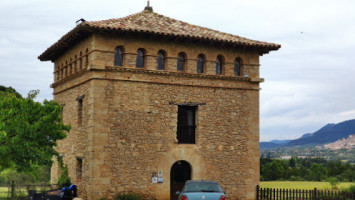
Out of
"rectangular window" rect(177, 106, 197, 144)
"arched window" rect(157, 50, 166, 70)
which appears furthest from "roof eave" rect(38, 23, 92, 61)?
"rectangular window" rect(177, 106, 197, 144)

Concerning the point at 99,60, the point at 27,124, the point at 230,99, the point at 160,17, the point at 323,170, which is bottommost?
the point at 323,170

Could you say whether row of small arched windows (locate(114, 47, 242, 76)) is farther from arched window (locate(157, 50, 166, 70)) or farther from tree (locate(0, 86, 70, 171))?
tree (locate(0, 86, 70, 171))

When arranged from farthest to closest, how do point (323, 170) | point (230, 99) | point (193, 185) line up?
1. point (323, 170)
2. point (230, 99)
3. point (193, 185)

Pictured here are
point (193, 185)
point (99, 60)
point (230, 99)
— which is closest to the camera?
point (193, 185)

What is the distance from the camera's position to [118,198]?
2070 centimetres

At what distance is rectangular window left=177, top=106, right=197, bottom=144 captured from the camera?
22797mm

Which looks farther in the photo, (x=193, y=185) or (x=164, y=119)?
(x=164, y=119)

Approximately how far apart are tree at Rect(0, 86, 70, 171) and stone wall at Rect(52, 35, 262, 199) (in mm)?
1682

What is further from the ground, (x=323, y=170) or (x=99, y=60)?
(x=99, y=60)

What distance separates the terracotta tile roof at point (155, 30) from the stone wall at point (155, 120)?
665 mm

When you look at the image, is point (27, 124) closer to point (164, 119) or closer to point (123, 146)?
point (123, 146)

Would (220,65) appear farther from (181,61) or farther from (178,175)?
(178,175)

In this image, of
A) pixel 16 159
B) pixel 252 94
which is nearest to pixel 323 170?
pixel 252 94

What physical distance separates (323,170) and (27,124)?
44.6 meters
